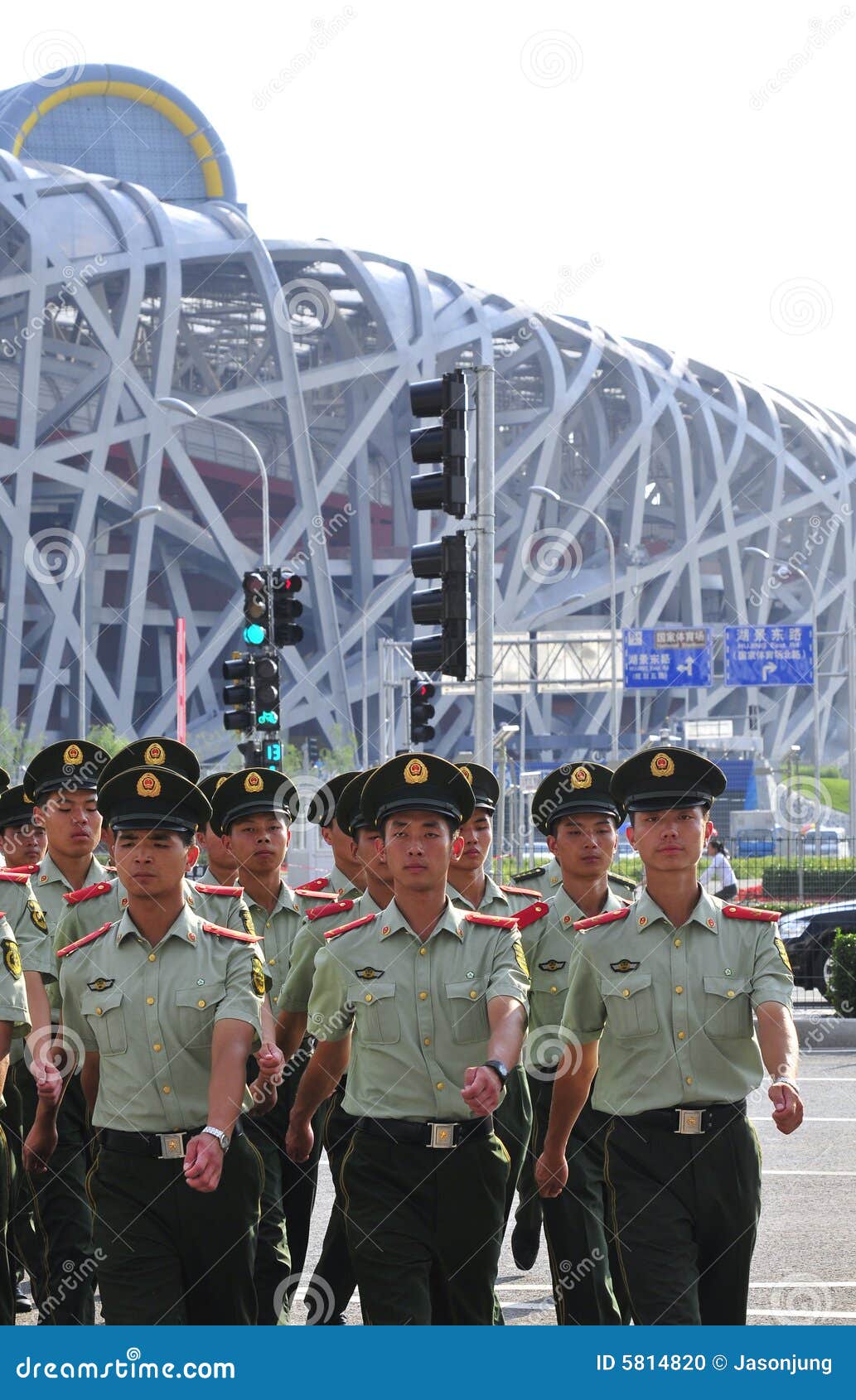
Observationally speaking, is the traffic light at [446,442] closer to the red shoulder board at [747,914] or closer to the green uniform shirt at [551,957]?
the green uniform shirt at [551,957]

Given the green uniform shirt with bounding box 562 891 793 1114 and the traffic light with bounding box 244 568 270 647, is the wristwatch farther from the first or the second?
the traffic light with bounding box 244 568 270 647

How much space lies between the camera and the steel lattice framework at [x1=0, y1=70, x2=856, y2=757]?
6106cm

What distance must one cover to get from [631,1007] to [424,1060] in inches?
22.2

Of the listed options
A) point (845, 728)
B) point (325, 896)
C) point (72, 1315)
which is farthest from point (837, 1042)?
point (845, 728)

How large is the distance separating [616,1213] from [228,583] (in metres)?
65.7

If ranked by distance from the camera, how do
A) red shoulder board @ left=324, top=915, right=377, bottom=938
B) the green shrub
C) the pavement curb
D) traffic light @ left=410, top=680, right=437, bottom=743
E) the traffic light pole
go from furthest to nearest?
traffic light @ left=410, top=680, right=437, bottom=743 < the green shrub < the pavement curb < the traffic light pole < red shoulder board @ left=324, top=915, right=377, bottom=938

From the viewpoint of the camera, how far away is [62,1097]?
236 inches

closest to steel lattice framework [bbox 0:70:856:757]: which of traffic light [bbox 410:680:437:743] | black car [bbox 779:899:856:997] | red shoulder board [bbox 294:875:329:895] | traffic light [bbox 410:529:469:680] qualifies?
traffic light [bbox 410:680:437:743]

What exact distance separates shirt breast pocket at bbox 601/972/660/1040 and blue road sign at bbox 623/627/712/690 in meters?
39.8

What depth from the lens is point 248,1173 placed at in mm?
4625

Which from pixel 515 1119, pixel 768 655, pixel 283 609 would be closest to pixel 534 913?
pixel 515 1119

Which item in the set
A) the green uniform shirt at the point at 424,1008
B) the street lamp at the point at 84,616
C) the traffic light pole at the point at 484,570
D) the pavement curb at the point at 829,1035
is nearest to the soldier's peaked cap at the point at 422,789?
the green uniform shirt at the point at 424,1008

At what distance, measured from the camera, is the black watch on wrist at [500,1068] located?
14.1 feet

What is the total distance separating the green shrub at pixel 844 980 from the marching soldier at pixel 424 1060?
448 inches
